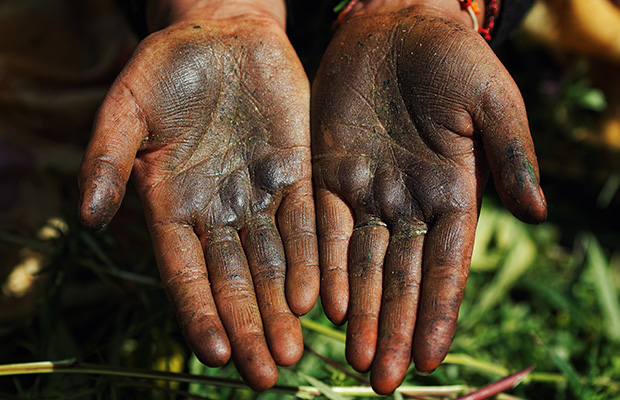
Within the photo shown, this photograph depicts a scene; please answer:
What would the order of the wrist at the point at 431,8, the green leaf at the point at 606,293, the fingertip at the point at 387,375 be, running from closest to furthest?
the fingertip at the point at 387,375
the wrist at the point at 431,8
the green leaf at the point at 606,293

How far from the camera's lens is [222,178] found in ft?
5.13

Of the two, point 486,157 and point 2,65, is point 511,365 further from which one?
point 2,65

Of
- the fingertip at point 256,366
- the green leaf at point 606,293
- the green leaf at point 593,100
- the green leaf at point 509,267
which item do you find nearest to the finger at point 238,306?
the fingertip at point 256,366

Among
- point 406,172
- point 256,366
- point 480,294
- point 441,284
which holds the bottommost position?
point 480,294

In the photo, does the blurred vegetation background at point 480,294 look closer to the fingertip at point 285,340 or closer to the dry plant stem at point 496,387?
the dry plant stem at point 496,387

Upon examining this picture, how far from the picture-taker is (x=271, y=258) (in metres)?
1.45

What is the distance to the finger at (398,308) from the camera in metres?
1.25

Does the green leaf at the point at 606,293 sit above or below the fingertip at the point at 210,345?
below

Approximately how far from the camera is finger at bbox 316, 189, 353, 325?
138 cm

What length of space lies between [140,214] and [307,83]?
1268mm

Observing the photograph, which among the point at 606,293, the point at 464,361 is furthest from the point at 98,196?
the point at 606,293

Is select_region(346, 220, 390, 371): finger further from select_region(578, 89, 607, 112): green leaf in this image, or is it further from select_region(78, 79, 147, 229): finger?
select_region(578, 89, 607, 112): green leaf

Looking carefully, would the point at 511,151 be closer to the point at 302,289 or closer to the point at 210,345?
the point at 302,289

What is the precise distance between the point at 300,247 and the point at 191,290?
0.32 metres
